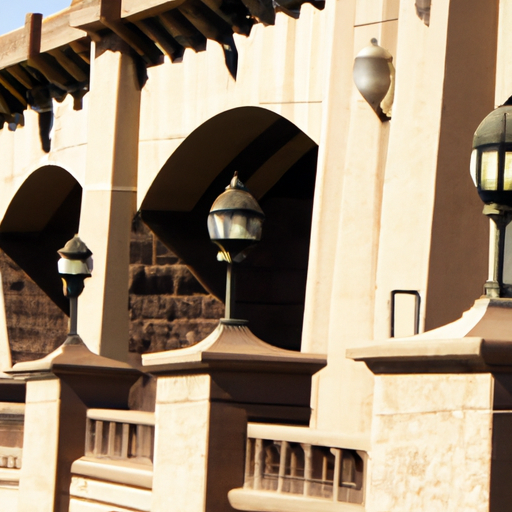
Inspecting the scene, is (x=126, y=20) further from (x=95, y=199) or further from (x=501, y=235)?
(x=501, y=235)

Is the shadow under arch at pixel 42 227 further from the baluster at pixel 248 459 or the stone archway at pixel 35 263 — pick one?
the baluster at pixel 248 459

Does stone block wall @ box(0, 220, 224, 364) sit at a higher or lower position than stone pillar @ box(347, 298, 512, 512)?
higher

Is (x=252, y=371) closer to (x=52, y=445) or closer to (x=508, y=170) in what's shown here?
(x=508, y=170)

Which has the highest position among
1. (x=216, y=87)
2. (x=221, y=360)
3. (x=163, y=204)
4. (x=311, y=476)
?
(x=216, y=87)

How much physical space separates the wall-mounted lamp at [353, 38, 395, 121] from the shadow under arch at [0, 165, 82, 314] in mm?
9866

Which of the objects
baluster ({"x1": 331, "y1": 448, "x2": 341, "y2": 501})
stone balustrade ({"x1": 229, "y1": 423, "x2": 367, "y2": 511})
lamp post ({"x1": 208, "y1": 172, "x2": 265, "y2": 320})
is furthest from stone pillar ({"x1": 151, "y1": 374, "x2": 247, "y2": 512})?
baluster ({"x1": 331, "y1": 448, "x2": 341, "y2": 501})

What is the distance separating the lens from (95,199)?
15914mm

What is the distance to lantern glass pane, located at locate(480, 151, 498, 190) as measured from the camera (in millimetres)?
5105

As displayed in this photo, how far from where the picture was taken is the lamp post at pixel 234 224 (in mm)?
7750

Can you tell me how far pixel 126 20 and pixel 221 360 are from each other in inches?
355

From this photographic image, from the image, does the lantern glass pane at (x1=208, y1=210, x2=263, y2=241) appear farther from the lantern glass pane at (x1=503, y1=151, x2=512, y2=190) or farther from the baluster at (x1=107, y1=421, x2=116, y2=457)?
the lantern glass pane at (x1=503, y1=151, x2=512, y2=190)

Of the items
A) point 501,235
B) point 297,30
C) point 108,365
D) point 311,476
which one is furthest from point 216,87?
point 501,235

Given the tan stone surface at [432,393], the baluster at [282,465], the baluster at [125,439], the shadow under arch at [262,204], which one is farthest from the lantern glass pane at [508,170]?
the shadow under arch at [262,204]

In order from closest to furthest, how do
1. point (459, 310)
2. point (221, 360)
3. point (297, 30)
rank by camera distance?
point (221, 360) → point (459, 310) → point (297, 30)
